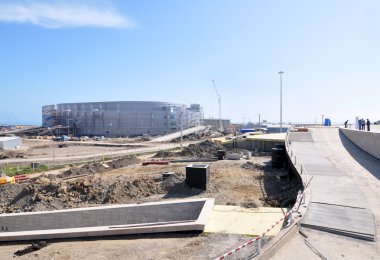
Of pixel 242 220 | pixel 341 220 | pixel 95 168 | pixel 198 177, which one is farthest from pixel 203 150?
pixel 341 220

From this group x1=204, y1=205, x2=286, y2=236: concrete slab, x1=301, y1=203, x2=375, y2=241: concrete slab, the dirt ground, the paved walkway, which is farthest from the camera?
x1=204, y1=205, x2=286, y2=236: concrete slab

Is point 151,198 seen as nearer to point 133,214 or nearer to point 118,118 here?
point 133,214

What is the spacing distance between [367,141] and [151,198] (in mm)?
17931

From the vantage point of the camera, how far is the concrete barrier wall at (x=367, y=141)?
79.4ft

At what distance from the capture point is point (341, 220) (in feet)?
35.8

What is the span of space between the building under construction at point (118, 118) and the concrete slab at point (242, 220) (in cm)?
10115

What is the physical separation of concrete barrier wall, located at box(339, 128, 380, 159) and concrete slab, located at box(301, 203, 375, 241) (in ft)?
47.0

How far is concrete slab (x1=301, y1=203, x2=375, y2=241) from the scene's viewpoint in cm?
1005

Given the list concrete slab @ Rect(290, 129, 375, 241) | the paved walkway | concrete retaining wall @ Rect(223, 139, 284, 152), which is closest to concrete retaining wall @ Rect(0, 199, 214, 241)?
concrete slab @ Rect(290, 129, 375, 241)

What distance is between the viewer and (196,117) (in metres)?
146

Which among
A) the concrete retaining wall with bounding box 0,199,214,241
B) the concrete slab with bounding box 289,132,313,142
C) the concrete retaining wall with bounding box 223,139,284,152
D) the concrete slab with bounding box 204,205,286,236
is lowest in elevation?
the concrete retaining wall with bounding box 0,199,214,241

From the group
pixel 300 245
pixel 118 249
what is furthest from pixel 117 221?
pixel 300 245

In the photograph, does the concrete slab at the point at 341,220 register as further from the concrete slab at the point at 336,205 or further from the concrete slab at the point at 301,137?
the concrete slab at the point at 301,137

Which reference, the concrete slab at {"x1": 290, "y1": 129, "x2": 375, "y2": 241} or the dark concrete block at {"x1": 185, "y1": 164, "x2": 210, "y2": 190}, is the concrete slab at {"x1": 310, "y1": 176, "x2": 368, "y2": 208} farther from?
the dark concrete block at {"x1": 185, "y1": 164, "x2": 210, "y2": 190}
